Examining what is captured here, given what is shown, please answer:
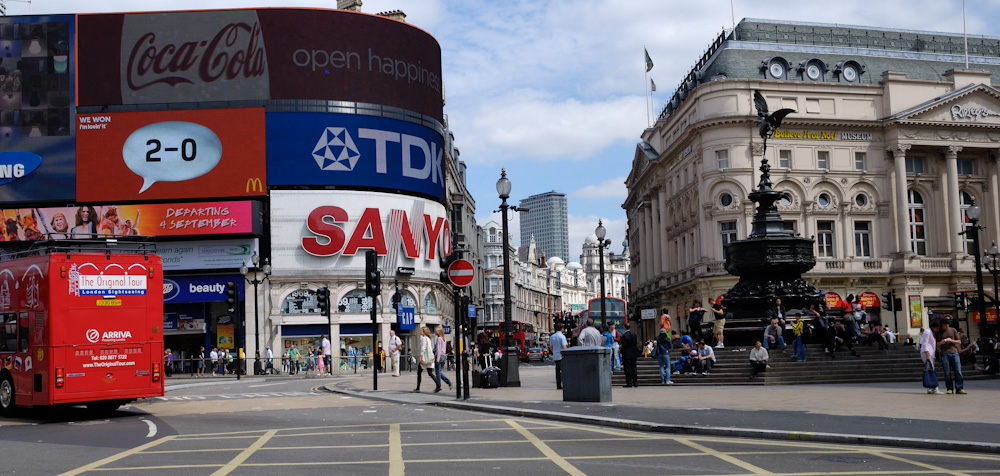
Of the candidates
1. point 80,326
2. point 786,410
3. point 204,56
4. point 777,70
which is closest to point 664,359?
point 786,410

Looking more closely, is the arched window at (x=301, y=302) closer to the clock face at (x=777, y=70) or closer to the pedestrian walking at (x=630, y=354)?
the clock face at (x=777, y=70)

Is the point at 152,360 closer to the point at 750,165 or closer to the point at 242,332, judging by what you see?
the point at 242,332

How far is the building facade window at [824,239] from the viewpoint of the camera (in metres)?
68.0

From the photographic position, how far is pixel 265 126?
6091cm

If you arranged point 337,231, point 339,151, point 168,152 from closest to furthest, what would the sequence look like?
point 168,152
point 337,231
point 339,151

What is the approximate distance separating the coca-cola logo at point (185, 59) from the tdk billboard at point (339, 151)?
4.67 m

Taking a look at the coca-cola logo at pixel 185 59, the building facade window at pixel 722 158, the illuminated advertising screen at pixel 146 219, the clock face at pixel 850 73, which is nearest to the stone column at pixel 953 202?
the clock face at pixel 850 73

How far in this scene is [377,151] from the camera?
62.9 meters

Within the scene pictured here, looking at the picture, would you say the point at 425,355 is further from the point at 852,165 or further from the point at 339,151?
the point at 852,165

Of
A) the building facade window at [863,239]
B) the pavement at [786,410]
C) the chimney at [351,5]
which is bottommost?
the pavement at [786,410]

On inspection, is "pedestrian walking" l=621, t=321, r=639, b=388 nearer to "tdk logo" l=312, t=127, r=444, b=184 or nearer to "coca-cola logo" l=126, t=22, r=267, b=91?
"tdk logo" l=312, t=127, r=444, b=184

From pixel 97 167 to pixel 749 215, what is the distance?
43017 mm

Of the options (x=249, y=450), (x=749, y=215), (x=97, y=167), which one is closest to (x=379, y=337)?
(x=97, y=167)

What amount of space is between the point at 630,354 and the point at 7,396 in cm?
1453
